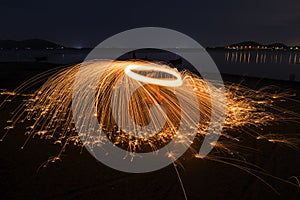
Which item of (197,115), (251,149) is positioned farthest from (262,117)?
(251,149)

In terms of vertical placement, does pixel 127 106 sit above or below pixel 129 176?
above

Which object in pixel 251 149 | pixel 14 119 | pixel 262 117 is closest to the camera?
pixel 251 149

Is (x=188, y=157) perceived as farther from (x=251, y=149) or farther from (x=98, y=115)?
(x=98, y=115)

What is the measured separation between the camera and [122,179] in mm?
4387

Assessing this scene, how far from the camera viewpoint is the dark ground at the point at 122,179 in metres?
3.96

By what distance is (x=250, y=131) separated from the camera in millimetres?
6898

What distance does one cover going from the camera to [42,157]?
507 cm

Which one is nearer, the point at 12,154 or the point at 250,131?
the point at 12,154

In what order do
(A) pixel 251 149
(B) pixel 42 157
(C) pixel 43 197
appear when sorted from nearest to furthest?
1. (C) pixel 43 197
2. (B) pixel 42 157
3. (A) pixel 251 149

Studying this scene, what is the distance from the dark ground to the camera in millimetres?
3963

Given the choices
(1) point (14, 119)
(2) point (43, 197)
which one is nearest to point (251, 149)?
(2) point (43, 197)

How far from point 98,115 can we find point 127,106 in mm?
1124

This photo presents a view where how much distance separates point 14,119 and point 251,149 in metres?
6.87

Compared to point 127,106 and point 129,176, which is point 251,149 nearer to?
point 129,176
